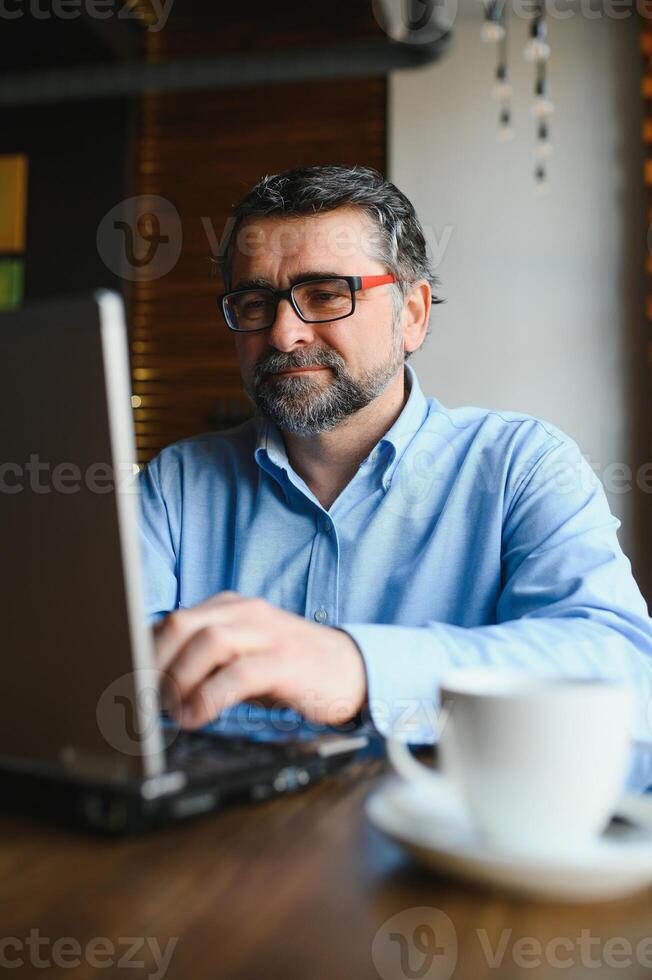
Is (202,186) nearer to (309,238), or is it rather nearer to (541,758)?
(309,238)

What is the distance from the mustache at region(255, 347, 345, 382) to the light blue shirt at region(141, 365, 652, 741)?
0.10 meters

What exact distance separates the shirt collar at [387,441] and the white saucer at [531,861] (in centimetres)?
92

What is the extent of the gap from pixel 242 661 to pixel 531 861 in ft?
1.00

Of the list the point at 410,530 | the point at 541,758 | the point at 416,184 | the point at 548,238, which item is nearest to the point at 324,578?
the point at 410,530

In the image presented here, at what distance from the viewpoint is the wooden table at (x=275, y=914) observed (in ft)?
1.23

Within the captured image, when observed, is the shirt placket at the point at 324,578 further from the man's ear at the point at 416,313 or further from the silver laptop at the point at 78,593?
the silver laptop at the point at 78,593

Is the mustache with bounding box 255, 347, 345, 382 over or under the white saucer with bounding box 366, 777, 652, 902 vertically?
over

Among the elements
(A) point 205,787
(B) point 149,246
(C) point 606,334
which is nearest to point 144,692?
(A) point 205,787

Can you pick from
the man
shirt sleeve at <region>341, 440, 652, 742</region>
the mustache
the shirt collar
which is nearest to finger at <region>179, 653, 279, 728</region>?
shirt sleeve at <region>341, 440, 652, 742</region>

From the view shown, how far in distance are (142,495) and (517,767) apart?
1.18 metres

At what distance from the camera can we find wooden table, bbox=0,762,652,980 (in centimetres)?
38

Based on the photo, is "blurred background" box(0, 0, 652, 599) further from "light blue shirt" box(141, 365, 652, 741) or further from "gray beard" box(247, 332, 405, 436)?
"light blue shirt" box(141, 365, 652, 741)

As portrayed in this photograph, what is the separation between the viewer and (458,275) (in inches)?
112

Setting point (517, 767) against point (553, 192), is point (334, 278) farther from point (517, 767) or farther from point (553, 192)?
point (553, 192)
